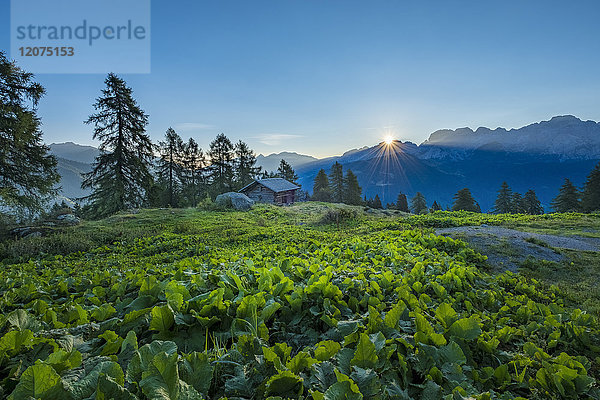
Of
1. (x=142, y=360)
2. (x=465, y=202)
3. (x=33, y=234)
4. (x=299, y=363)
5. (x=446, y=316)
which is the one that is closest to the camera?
(x=142, y=360)

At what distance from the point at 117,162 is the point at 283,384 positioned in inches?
1289

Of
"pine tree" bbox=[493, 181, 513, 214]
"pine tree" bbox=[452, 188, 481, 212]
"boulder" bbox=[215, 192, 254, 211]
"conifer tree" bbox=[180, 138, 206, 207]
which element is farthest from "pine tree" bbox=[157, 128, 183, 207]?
"pine tree" bbox=[493, 181, 513, 214]

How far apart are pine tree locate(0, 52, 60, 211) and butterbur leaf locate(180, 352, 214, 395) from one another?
778 inches

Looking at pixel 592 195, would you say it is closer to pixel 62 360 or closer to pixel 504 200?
pixel 504 200

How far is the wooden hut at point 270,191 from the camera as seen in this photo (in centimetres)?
3944

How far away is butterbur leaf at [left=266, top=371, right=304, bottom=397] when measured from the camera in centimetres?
139

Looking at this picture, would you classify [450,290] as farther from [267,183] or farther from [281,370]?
[267,183]

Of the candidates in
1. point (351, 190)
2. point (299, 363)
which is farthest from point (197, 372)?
point (351, 190)

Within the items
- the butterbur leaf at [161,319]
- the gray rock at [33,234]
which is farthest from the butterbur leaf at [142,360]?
the gray rock at [33,234]

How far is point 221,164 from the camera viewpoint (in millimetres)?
51719

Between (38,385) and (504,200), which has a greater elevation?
(38,385)

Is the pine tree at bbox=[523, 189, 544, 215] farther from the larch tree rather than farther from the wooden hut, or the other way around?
the wooden hut

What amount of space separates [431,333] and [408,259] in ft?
9.50

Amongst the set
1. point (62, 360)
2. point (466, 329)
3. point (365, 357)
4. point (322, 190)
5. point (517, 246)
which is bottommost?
point (517, 246)
